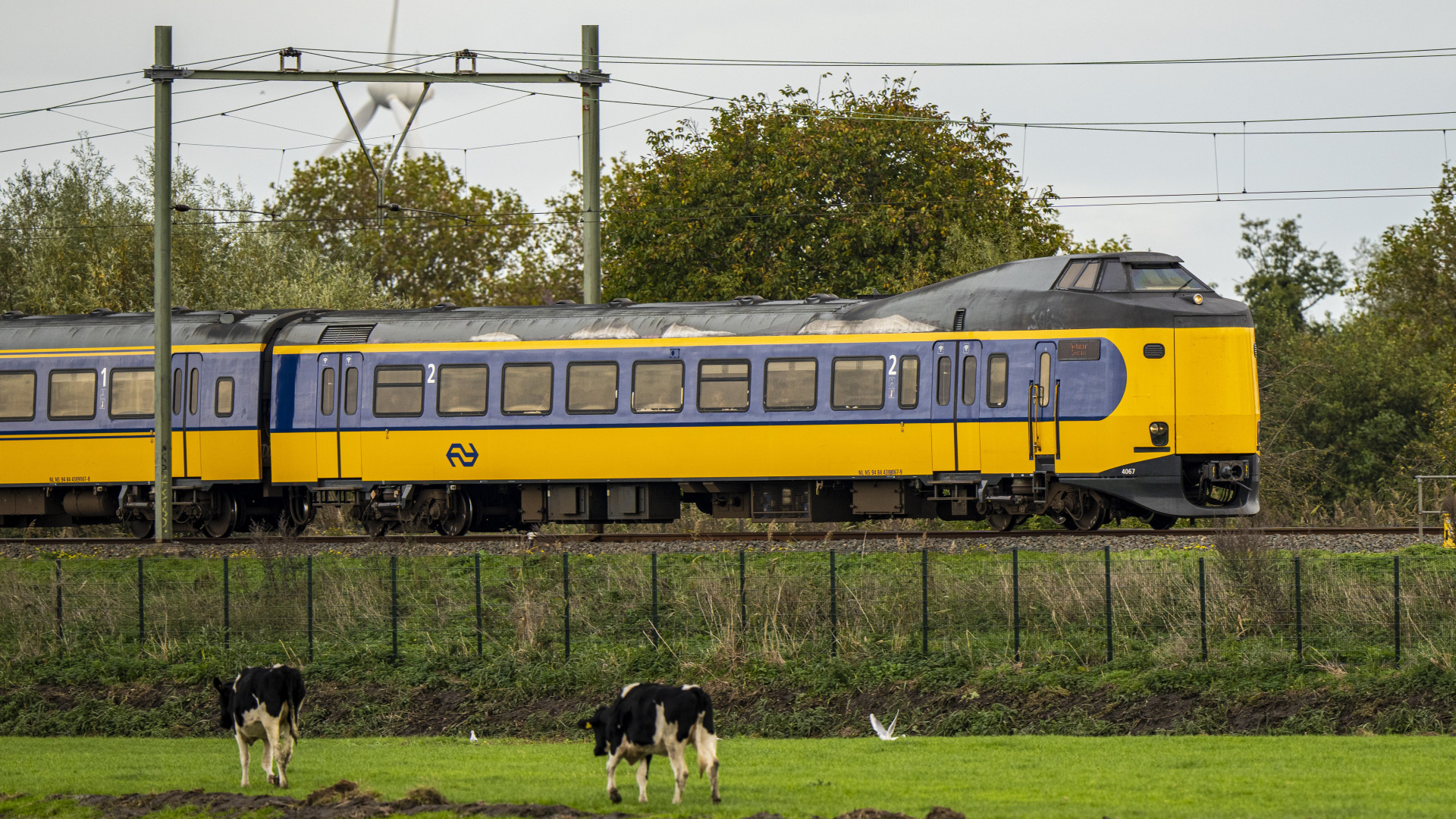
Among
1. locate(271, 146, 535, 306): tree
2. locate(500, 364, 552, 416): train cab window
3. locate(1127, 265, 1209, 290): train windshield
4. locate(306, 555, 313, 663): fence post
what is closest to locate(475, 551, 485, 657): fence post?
locate(306, 555, 313, 663): fence post

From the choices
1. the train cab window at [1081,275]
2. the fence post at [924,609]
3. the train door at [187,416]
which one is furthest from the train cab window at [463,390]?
the train cab window at [1081,275]

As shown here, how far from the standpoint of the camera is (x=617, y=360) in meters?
27.5

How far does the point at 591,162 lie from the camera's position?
2950 cm

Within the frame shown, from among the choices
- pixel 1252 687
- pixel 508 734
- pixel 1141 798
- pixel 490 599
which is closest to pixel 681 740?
pixel 1141 798

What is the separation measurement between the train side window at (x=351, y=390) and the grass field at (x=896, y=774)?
10.4m

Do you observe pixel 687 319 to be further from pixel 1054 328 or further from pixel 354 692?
pixel 354 692

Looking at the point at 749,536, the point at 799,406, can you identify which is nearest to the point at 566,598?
the point at 749,536

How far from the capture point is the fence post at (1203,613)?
20094 mm

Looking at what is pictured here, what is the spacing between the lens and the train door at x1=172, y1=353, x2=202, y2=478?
29438 mm

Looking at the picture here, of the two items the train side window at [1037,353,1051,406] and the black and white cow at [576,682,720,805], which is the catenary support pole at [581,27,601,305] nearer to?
the train side window at [1037,353,1051,406]

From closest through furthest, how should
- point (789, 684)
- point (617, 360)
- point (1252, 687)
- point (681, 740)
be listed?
point (681, 740) < point (1252, 687) < point (789, 684) < point (617, 360)

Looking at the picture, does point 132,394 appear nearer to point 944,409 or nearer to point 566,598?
point 566,598

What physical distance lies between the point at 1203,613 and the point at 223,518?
1793cm

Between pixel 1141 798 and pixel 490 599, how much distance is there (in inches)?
480
